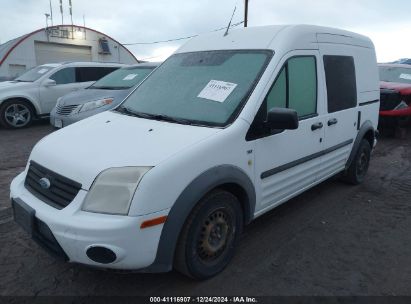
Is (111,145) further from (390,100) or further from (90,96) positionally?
(390,100)

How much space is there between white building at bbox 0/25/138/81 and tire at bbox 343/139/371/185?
2052 cm

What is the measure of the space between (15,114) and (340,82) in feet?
26.1

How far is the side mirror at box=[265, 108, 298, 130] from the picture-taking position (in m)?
2.77

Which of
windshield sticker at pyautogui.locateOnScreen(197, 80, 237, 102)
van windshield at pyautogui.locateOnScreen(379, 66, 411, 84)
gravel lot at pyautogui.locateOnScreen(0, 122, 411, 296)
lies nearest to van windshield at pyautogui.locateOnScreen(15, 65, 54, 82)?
gravel lot at pyautogui.locateOnScreen(0, 122, 411, 296)

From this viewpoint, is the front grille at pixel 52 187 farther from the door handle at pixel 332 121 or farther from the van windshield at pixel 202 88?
the door handle at pixel 332 121

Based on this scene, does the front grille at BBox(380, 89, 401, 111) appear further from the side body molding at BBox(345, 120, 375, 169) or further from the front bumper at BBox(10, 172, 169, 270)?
the front bumper at BBox(10, 172, 169, 270)

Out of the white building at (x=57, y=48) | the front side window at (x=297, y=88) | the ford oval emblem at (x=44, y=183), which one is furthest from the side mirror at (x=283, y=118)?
the white building at (x=57, y=48)

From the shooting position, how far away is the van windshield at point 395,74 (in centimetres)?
892

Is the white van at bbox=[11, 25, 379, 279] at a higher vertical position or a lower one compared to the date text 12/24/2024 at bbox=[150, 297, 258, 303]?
higher

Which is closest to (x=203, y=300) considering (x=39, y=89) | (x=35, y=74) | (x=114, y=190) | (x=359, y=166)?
(x=114, y=190)

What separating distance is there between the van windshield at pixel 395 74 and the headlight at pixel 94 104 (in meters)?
6.83

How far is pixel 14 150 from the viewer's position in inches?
269

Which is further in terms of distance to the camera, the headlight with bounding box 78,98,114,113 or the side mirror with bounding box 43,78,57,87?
the side mirror with bounding box 43,78,57,87

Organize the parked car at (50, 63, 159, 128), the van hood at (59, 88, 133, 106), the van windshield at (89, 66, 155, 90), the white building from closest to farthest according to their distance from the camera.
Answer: the parked car at (50, 63, 159, 128)
the van hood at (59, 88, 133, 106)
the van windshield at (89, 66, 155, 90)
the white building
